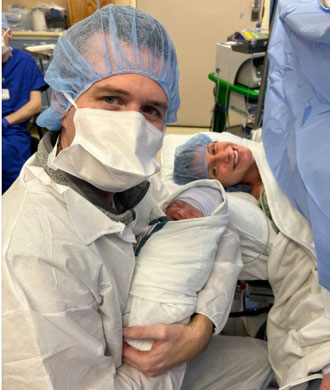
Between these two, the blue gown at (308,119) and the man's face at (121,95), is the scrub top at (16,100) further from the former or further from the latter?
the blue gown at (308,119)

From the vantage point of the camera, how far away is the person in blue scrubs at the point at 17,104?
2320 millimetres

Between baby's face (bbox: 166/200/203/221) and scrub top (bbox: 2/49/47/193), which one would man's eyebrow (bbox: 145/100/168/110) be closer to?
baby's face (bbox: 166/200/203/221)

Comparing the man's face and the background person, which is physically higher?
the man's face

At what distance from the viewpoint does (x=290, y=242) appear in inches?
48.4

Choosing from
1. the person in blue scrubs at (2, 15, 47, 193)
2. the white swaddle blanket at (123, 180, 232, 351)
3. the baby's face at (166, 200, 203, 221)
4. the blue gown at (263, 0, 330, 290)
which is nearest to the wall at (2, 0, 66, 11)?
the person in blue scrubs at (2, 15, 47, 193)

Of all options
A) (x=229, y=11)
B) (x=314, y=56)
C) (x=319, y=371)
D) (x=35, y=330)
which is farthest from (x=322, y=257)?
(x=229, y=11)

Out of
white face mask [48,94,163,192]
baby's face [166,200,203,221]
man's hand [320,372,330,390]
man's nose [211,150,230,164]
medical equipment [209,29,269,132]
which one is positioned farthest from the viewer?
medical equipment [209,29,269,132]

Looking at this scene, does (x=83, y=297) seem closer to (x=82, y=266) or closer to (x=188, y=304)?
(x=82, y=266)

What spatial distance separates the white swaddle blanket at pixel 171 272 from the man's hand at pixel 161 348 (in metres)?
0.02

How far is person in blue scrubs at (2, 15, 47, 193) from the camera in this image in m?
2.32

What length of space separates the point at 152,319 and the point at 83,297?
0.24m

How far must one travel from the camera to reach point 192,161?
1890 millimetres

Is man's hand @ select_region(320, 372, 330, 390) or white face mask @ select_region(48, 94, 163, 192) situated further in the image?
man's hand @ select_region(320, 372, 330, 390)

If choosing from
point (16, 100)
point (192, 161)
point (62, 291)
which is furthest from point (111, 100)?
point (16, 100)
